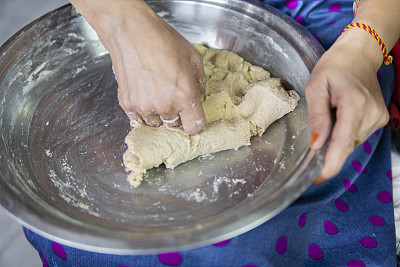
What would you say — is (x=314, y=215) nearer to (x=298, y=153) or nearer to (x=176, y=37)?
(x=298, y=153)

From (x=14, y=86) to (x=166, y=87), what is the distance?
0.61m

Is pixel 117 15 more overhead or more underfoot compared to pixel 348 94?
more overhead

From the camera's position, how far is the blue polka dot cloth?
0.94m

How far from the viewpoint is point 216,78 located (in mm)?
1183

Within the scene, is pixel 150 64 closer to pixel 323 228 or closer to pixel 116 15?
pixel 116 15

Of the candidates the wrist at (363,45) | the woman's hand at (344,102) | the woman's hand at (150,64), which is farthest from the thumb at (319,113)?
the woman's hand at (150,64)

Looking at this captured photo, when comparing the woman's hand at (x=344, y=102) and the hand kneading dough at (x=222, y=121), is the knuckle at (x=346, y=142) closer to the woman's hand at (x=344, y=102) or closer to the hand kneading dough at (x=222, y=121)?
the woman's hand at (x=344, y=102)

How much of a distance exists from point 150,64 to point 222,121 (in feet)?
0.97

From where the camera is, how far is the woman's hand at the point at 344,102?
786 millimetres

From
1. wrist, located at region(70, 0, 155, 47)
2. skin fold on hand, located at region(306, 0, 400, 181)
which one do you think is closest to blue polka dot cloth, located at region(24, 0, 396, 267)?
skin fold on hand, located at region(306, 0, 400, 181)

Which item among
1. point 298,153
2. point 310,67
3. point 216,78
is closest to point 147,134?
point 216,78

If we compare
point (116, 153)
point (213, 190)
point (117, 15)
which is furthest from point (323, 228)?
point (117, 15)

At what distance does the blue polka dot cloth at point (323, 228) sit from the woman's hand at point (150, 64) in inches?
12.6

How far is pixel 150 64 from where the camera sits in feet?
2.92
